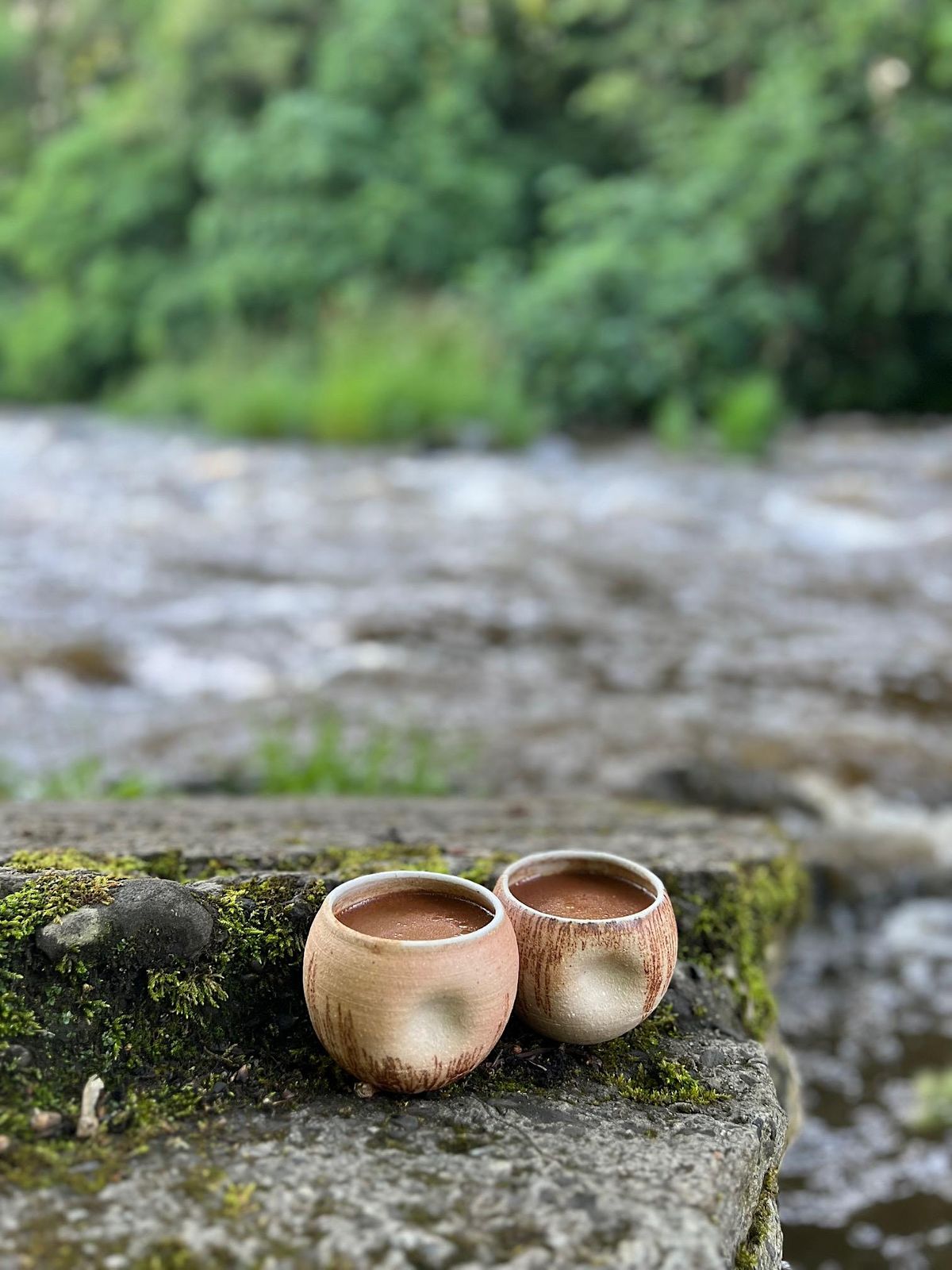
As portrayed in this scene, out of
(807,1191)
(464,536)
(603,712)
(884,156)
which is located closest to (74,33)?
(884,156)

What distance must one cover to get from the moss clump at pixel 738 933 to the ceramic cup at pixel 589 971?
0.31m

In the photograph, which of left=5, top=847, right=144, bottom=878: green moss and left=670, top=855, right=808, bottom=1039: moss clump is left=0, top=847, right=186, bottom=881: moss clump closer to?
left=5, top=847, right=144, bottom=878: green moss

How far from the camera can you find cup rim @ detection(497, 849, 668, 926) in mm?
1253

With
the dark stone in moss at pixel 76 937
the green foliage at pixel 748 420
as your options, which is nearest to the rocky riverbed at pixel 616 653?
the green foliage at pixel 748 420

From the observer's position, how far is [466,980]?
1.13 m

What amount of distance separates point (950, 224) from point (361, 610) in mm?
8153

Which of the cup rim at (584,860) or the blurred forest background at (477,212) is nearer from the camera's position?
the cup rim at (584,860)

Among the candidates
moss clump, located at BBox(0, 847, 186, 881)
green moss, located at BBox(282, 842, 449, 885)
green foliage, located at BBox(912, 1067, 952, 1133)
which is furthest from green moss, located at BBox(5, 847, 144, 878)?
green foliage, located at BBox(912, 1067, 952, 1133)

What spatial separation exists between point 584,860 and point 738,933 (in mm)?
388

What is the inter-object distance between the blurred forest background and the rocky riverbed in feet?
6.93

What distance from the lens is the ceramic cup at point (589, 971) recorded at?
1243 mm

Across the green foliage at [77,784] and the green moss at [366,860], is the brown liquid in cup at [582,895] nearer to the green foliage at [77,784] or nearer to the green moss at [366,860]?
the green moss at [366,860]

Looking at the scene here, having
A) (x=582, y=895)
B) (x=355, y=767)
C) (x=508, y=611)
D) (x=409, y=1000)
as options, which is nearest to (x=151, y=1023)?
(x=409, y=1000)

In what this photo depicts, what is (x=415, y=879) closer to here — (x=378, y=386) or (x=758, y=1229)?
(x=758, y=1229)
